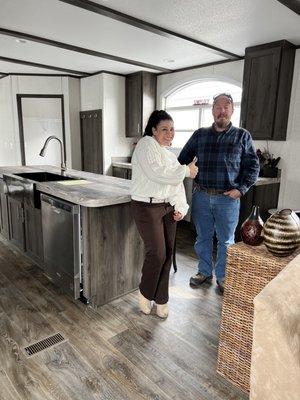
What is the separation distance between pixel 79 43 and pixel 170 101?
198cm

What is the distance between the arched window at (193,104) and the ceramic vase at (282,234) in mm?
3107

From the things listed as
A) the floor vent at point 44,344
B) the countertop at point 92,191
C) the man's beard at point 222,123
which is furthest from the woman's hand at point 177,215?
the floor vent at point 44,344

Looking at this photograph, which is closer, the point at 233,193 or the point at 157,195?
the point at 157,195

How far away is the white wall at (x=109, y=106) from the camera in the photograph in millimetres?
5188

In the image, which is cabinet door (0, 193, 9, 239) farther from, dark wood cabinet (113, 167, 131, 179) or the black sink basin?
dark wood cabinet (113, 167, 131, 179)

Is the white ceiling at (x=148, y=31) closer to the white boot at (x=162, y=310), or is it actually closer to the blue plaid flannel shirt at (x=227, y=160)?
the blue plaid flannel shirt at (x=227, y=160)

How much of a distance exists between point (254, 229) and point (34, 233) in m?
2.17

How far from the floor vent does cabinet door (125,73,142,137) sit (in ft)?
12.9

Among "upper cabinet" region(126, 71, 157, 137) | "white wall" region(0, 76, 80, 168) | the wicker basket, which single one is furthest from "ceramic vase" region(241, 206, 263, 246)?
"white wall" region(0, 76, 80, 168)

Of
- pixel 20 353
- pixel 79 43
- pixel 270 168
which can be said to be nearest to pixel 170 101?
pixel 79 43

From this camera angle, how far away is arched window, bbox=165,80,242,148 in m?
4.48

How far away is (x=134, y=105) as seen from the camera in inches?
206

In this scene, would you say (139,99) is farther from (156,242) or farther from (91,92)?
(156,242)

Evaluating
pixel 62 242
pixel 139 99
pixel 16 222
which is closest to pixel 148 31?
pixel 139 99
